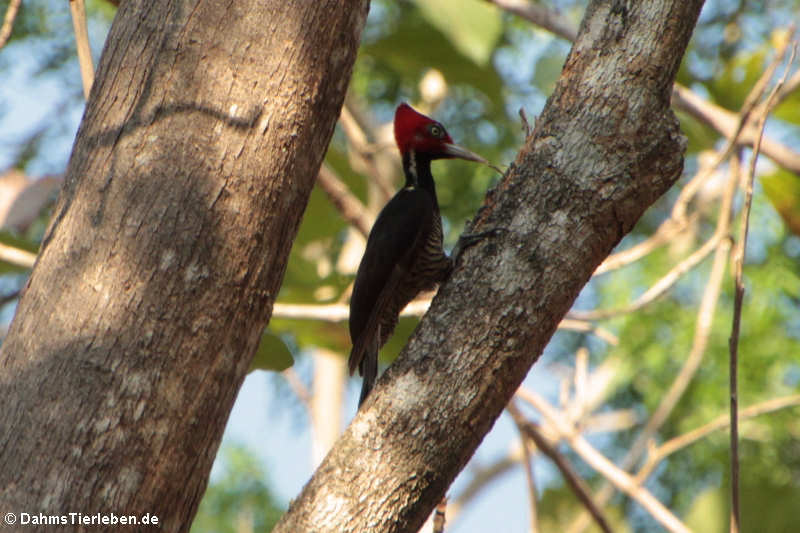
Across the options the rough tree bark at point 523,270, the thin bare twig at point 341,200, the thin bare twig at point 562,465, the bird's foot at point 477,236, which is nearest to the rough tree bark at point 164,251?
the rough tree bark at point 523,270

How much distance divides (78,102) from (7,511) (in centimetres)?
480

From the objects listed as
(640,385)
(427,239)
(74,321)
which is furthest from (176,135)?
(640,385)

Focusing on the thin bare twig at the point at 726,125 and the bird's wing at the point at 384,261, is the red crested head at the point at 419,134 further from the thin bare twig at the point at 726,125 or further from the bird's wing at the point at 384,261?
the thin bare twig at the point at 726,125

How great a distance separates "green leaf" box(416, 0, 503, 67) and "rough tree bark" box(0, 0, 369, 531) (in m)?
2.06

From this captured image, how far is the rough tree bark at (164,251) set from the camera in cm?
173

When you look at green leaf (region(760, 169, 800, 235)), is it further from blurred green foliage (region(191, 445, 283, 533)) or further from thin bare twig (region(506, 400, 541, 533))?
blurred green foliage (region(191, 445, 283, 533))

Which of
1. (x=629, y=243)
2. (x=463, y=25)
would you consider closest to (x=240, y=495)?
(x=629, y=243)

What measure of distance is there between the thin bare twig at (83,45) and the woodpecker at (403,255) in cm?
117

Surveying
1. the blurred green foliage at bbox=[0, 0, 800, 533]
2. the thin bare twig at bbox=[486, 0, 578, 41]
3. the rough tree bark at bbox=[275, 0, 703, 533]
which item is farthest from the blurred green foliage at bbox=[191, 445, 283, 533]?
the rough tree bark at bbox=[275, 0, 703, 533]

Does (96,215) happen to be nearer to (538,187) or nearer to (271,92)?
(271,92)

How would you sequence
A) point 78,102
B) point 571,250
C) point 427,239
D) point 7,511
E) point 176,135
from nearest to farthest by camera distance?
point 7,511, point 176,135, point 571,250, point 427,239, point 78,102

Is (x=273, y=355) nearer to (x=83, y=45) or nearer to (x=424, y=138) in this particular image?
(x=83, y=45)

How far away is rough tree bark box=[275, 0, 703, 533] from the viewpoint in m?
1.85

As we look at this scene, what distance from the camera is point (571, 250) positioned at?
6.72ft
